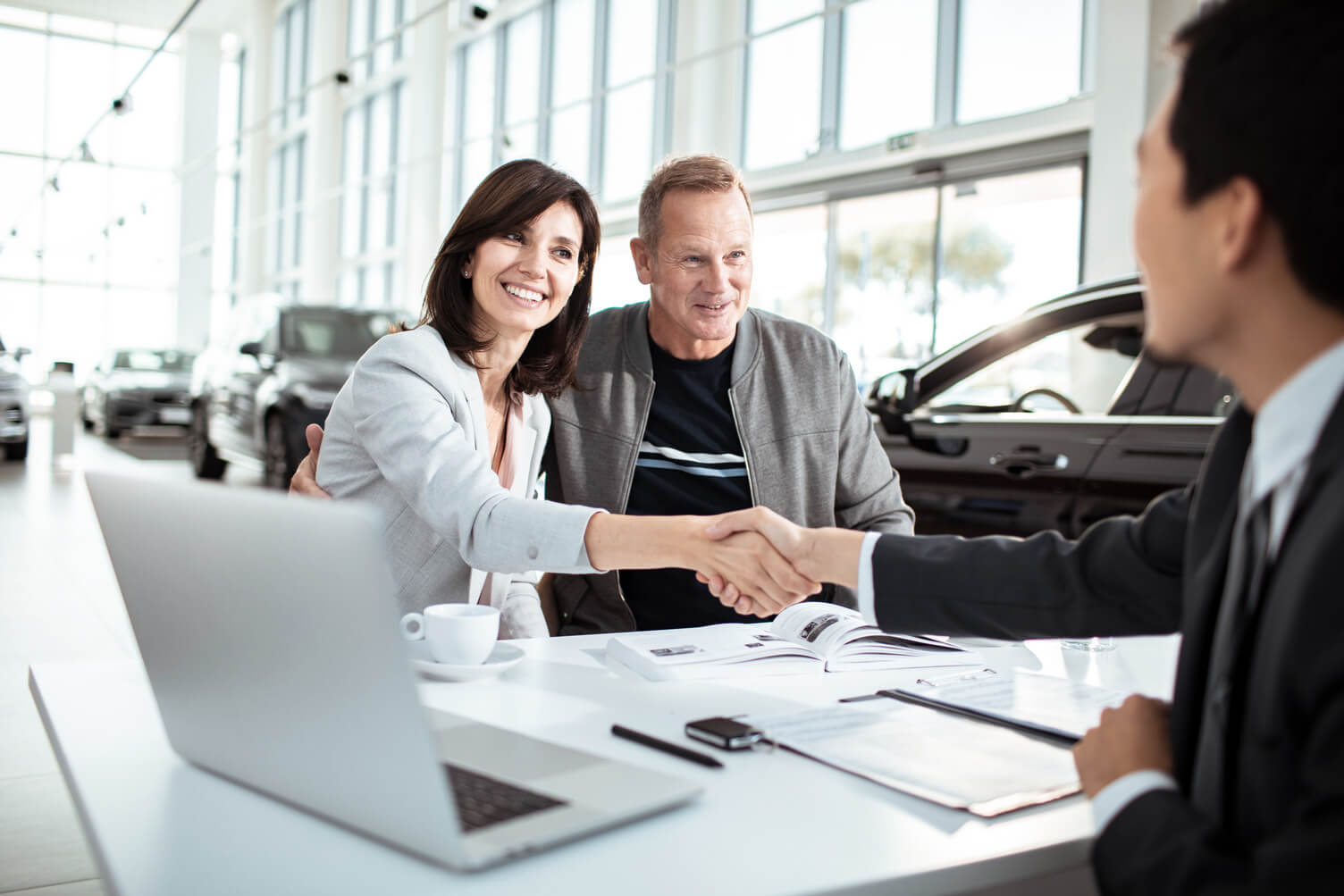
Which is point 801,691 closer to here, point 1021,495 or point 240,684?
point 240,684

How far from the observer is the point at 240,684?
80cm

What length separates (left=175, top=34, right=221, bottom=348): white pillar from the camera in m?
17.7

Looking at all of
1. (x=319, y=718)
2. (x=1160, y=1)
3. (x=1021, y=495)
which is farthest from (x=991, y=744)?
(x=1160, y=1)

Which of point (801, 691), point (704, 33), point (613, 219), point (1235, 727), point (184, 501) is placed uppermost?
point (704, 33)

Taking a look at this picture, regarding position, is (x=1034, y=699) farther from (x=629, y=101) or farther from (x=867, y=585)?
(x=629, y=101)

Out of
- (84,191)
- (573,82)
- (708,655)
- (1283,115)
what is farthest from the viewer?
(84,191)

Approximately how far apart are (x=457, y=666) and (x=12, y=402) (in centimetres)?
905

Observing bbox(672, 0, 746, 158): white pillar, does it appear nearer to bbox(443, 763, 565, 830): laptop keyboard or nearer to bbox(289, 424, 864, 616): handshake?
bbox(289, 424, 864, 616): handshake

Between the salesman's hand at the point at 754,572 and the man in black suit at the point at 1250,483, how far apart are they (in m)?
0.62

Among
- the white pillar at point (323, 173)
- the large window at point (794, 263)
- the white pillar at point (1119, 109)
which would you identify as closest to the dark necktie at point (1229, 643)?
the white pillar at point (1119, 109)

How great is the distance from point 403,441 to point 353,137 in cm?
1368

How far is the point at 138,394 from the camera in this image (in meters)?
12.1

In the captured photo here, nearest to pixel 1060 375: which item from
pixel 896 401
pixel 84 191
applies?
pixel 896 401

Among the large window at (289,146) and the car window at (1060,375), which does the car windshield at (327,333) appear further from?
the large window at (289,146)
